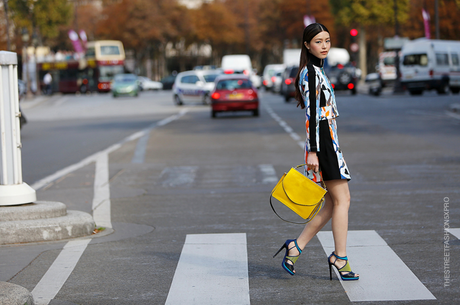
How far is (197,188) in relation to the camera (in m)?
9.88

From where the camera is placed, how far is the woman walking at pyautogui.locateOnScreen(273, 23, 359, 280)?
195 inches

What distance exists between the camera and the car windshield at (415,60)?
3869 centimetres

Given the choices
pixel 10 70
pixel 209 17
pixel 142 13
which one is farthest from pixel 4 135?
pixel 209 17

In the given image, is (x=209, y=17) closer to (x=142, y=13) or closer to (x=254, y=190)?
(x=142, y=13)

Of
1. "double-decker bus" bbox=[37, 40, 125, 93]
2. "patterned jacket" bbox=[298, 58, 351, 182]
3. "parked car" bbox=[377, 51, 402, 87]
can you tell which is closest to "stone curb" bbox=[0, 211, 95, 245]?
"patterned jacket" bbox=[298, 58, 351, 182]

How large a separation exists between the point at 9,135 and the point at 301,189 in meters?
3.11

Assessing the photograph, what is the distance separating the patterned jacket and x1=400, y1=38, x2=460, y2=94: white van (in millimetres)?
34758

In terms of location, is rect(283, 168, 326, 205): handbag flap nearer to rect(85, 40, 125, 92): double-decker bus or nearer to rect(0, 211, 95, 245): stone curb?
rect(0, 211, 95, 245): stone curb

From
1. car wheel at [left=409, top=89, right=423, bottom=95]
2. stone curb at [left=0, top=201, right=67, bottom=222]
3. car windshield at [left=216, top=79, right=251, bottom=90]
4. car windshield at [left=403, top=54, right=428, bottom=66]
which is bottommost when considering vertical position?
stone curb at [left=0, top=201, right=67, bottom=222]

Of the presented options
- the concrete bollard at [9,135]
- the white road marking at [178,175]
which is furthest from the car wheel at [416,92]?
the concrete bollard at [9,135]

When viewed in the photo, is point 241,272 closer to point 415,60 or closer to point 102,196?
point 102,196

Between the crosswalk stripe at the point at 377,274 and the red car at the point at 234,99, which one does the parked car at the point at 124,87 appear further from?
the crosswalk stripe at the point at 377,274

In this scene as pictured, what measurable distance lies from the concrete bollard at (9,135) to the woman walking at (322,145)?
285cm

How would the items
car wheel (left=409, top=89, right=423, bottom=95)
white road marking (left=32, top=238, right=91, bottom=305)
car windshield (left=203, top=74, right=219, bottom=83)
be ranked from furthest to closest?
car windshield (left=203, top=74, right=219, bottom=83) → car wheel (left=409, top=89, right=423, bottom=95) → white road marking (left=32, top=238, right=91, bottom=305)
